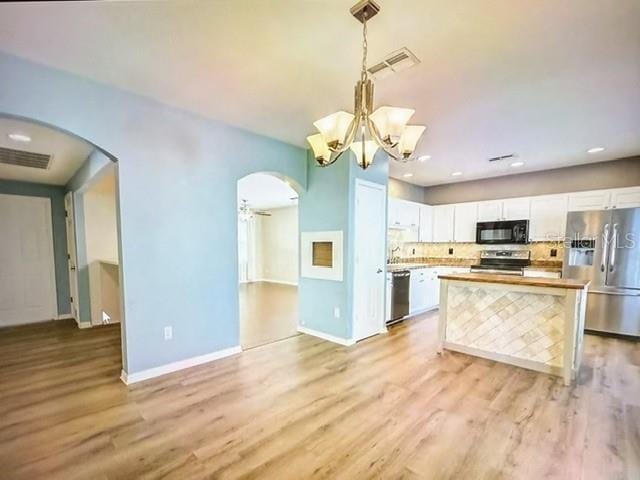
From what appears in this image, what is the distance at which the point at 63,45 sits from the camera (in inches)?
80.7

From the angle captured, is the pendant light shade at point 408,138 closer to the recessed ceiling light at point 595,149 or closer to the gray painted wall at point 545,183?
the recessed ceiling light at point 595,149

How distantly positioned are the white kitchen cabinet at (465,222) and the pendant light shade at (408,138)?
450 centimetres

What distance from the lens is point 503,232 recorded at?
18.2 ft

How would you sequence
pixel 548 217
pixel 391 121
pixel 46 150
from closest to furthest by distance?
pixel 391 121 → pixel 46 150 → pixel 548 217

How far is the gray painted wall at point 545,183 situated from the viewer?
4699 millimetres

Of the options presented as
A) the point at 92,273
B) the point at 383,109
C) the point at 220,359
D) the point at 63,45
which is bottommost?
the point at 220,359

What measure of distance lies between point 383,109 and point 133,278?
2633 mm

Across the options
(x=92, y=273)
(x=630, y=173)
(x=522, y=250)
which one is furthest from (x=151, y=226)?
(x=630, y=173)

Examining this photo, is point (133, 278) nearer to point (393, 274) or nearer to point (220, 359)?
point (220, 359)

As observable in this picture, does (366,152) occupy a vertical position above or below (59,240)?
above

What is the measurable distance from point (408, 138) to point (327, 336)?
9.49 feet

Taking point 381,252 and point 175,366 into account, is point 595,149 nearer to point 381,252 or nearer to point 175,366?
point 381,252

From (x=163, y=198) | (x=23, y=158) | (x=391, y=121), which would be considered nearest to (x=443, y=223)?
(x=391, y=121)

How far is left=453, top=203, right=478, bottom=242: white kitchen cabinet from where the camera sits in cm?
598
